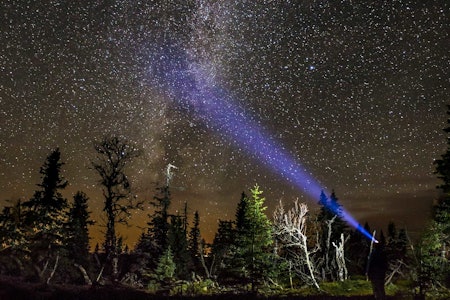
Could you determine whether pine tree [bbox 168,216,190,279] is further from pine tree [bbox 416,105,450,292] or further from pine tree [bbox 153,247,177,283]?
pine tree [bbox 416,105,450,292]

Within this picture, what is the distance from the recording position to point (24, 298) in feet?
73.6

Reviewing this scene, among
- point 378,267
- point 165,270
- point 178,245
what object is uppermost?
point 178,245

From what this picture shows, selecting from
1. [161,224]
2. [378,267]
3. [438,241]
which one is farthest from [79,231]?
[378,267]

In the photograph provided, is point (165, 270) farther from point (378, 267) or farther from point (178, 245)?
point (378, 267)

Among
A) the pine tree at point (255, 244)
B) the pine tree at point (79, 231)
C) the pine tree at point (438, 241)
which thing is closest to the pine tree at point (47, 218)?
the pine tree at point (79, 231)

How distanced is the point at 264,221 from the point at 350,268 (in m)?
29.1

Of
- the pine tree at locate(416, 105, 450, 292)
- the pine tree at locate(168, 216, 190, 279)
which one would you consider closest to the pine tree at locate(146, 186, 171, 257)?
the pine tree at locate(168, 216, 190, 279)

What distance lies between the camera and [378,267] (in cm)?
1037

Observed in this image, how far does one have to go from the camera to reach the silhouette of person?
10230mm

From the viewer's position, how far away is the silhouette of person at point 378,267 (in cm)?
1023

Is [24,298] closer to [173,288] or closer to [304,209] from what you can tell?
[173,288]

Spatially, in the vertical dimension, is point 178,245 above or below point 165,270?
above

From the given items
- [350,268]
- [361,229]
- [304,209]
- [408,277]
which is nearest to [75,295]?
[304,209]

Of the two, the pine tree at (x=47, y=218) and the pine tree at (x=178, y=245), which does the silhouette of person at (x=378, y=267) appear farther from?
the pine tree at (x=178, y=245)
